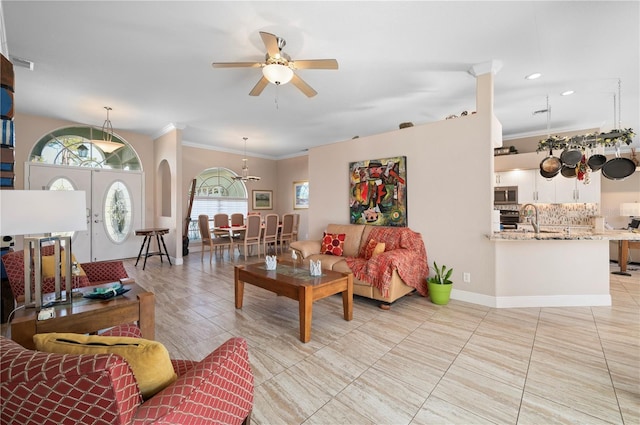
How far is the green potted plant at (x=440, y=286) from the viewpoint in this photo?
3.42m

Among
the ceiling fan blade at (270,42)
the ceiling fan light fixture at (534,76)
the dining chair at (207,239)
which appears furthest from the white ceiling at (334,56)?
the dining chair at (207,239)

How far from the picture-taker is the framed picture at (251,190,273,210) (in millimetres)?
8859

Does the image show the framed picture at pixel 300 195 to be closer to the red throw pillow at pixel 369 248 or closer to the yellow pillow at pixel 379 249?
the red throw pillow at pixel 369 248

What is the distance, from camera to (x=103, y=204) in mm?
6086

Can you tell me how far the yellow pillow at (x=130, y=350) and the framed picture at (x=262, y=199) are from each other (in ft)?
26.2

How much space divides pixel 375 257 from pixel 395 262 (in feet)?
0.91

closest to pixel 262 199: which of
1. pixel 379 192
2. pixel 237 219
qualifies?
pixel 237 219

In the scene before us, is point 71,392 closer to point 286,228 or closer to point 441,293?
point 441,293

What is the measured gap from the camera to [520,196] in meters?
5.63

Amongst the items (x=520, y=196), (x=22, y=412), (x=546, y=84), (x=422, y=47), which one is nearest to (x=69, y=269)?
(x=22, y=412)

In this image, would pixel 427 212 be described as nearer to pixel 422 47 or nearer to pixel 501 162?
pixel 422 47

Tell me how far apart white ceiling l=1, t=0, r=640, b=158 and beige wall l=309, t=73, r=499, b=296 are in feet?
2.41

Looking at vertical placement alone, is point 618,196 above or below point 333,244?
above

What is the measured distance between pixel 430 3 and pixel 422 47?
0.66 meters
